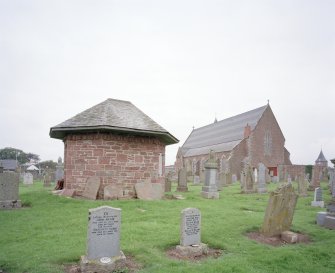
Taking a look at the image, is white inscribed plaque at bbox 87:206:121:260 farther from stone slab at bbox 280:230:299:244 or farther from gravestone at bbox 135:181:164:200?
gravestone at bbox 135:181:164:200

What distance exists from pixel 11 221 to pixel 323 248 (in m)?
8.76

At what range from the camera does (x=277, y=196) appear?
26.9ft

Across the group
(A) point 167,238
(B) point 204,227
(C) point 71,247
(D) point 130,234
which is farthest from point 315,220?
(C) point 71,247

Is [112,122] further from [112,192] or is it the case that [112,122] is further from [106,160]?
[112,192]

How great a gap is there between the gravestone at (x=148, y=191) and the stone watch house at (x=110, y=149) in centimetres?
52

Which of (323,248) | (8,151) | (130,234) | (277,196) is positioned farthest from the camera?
(8,151)

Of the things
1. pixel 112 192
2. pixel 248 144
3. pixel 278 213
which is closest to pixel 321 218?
pixel 278 213

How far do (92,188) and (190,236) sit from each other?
7705 millimetres

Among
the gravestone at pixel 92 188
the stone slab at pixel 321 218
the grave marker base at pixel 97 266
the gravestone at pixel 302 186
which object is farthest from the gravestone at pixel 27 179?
the stone slab at pixel 321 218

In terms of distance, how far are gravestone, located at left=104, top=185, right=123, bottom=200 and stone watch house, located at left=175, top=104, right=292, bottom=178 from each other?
23.5 meters

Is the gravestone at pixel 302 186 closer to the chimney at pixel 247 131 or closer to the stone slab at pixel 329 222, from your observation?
the stone slab at pixel 329 222

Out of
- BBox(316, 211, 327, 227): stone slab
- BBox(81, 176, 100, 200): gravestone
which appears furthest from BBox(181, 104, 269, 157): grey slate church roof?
BBox(316, 211, 327, 227): stone slab

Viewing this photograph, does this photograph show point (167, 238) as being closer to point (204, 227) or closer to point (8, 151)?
point (204, 227)

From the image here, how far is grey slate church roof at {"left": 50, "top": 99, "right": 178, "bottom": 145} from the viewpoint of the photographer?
44.8 feet
